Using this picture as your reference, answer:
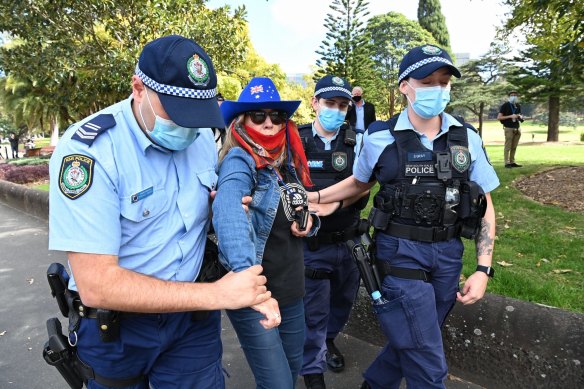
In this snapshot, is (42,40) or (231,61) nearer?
(42,40)

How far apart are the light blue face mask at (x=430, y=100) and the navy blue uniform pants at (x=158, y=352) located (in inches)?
59.1

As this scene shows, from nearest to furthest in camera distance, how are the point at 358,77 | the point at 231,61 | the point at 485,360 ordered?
Answer: the point at 485,360
the point at 231,61
the point at 358,77

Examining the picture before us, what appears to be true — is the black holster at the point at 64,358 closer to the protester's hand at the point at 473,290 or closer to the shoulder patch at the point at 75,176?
the shoulder patch at the point at 75,176

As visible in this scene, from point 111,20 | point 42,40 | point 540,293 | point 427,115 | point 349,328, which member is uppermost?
point 111,20

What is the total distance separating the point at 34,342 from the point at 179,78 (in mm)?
3242

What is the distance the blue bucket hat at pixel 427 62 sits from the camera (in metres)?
2.16

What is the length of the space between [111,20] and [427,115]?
22.9ft

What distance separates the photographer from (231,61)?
347 inches

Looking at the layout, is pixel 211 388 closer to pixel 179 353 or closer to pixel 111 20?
pixel 179 353

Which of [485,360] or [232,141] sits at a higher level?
[232,141]

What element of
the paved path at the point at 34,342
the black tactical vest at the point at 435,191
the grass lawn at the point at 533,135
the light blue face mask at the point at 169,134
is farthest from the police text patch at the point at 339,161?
the grass lawn at the point at 533,135

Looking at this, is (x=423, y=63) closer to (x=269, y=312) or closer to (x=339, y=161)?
(x=339, y=161)

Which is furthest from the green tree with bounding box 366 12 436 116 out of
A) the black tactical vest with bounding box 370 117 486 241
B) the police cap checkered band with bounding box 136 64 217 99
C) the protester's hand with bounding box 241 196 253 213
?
the police cap checkered band with bounding box 136 64 217 99

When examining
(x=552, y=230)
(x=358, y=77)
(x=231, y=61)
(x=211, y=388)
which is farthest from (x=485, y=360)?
(x=358, y=77)
